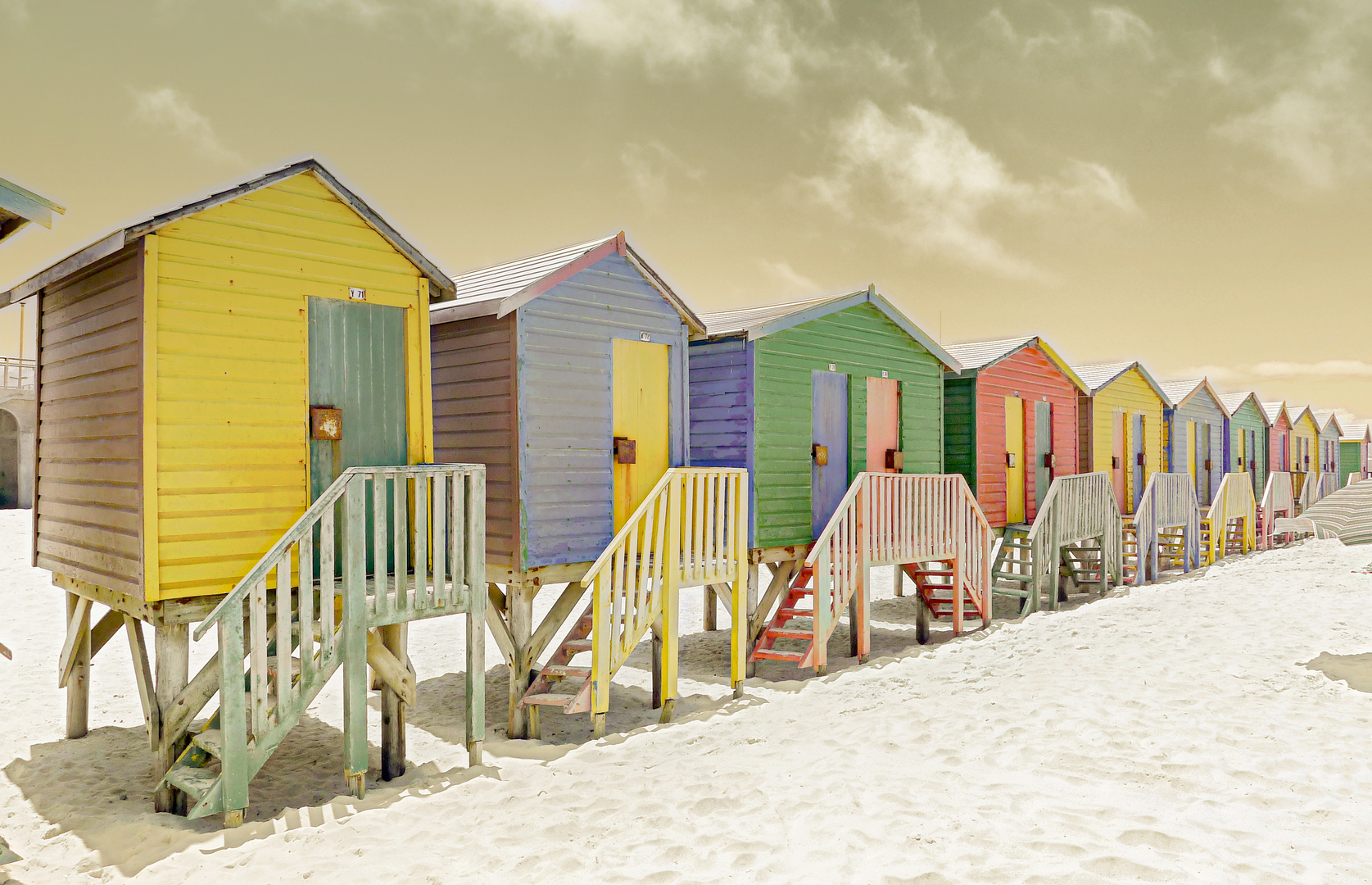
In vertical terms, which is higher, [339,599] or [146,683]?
[339,599]

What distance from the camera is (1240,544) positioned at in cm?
2489

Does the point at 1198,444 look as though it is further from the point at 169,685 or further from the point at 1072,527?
the point at 169,685

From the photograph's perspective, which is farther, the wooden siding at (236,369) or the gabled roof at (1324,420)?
the gabled roof at (1324,420)

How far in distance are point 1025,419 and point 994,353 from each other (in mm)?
1708

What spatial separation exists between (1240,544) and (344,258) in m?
25.8

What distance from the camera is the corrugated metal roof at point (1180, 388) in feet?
81.3

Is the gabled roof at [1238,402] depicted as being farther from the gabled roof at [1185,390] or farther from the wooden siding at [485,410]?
the wooden siding at [485,410]

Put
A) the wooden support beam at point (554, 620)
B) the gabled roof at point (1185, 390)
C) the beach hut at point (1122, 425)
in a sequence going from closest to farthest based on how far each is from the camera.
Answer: the wooden support beam at point (554, 620)
the beach hut at point (1122, 425)
the gabled roof at point (1185, 390)

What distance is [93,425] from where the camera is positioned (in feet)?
25.0

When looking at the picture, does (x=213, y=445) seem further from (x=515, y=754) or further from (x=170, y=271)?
(x=515, y=754)

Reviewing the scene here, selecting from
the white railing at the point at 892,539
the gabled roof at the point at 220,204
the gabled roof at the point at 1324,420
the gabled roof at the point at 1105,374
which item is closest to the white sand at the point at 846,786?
the white railing at the point at 892,539

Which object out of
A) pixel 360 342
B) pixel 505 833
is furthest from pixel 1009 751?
pixel 360 342

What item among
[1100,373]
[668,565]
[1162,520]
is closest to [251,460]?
[668,565]

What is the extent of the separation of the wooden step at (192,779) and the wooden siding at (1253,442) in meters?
30.6
